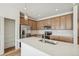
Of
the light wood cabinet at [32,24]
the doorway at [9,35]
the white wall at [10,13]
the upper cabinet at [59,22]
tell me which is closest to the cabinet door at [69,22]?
the upper cabinet at [59,22]

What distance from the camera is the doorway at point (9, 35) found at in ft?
7.41

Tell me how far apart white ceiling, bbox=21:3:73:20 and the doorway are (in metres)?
0.69

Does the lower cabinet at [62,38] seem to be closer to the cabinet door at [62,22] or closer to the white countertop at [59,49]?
the cabinet door at [62,22]

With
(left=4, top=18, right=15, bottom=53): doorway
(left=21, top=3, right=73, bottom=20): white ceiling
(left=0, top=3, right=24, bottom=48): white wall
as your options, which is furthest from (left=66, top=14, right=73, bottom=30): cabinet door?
(left=4, top=18, right=15, bottom=53): doorway

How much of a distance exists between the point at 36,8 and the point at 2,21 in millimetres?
1136

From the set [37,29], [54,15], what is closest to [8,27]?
[37,29]

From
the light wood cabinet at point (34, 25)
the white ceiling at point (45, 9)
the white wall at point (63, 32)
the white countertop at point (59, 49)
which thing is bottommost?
the white countertop at point (59, 49)

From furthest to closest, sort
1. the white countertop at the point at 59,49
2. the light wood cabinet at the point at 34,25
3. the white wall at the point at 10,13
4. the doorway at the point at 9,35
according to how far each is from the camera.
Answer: the doorway at the point at 9,35 → the white wall at the point at 10,13 → the light wood cabinet at the point at 34,25 → the white countertop at the point at 59,49

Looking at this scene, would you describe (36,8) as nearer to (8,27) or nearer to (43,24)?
(43,24)

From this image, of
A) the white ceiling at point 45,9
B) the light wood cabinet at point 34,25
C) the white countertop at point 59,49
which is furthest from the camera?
the light wood cabinet at point 34,25

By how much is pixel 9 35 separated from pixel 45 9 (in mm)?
1300

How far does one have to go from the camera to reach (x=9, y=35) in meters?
2.30

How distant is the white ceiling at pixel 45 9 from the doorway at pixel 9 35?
0.69 m

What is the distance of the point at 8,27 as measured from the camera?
7.41 ft
